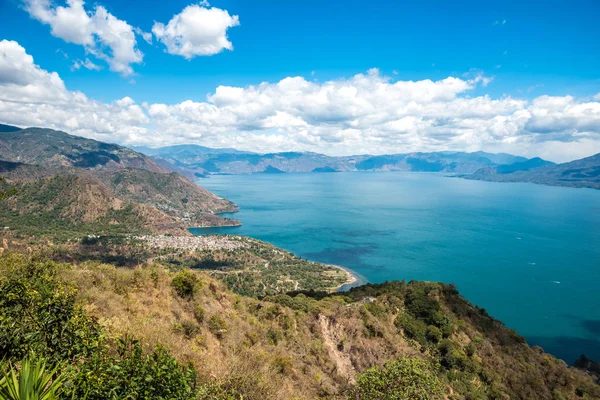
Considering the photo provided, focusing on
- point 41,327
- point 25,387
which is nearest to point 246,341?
point 41,327

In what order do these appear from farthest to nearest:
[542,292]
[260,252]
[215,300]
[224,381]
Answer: [260,252], [542,292], [215,300], [224,381]

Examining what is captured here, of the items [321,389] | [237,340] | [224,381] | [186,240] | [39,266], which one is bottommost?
[186,240]

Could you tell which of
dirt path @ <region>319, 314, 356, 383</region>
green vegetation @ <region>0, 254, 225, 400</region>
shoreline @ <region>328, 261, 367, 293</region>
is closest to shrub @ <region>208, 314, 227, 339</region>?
dirt path @ <region>319, 314, 356, 383</region>

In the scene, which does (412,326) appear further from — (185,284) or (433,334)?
(185,284)

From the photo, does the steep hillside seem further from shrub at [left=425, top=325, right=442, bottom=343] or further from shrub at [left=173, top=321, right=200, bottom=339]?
shrub at [left=425, top=325, right=442, bottom=343]

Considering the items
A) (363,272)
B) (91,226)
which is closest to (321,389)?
(363,272)

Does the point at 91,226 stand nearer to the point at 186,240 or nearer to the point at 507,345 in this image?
the point at 186,240
